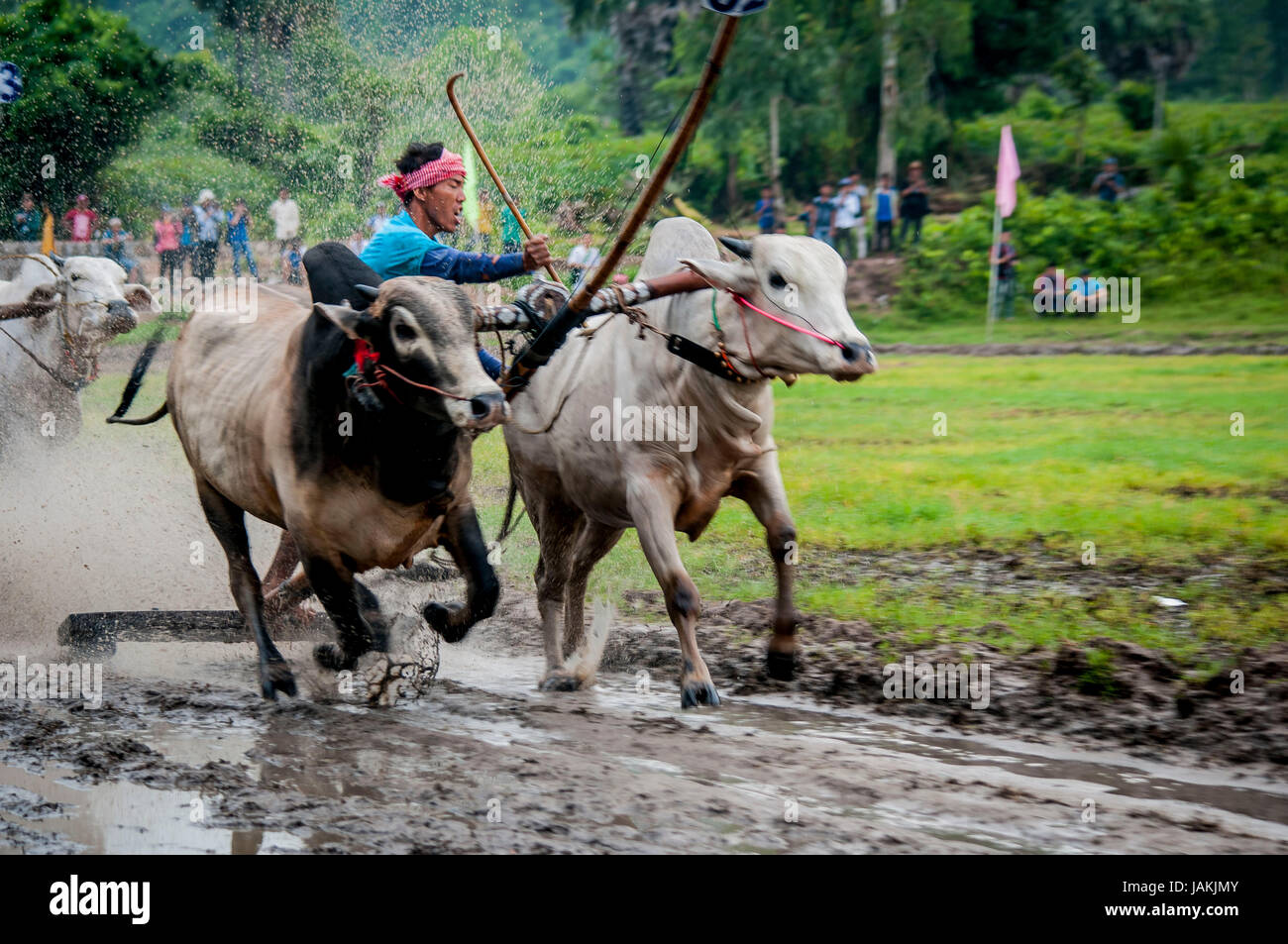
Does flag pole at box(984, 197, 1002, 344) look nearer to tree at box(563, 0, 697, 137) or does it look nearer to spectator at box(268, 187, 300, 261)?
spectator at box(268, 187, 300, 261)

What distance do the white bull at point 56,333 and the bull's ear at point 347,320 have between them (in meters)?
5.19

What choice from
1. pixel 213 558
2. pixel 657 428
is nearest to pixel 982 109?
pixel 213 558

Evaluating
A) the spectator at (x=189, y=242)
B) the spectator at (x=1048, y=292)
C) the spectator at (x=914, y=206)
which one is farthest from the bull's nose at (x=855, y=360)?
the spectator at (x=189, y=242)

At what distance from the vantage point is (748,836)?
4742 mm

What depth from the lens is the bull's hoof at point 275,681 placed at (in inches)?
270

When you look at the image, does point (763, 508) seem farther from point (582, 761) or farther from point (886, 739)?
point (582, 761)

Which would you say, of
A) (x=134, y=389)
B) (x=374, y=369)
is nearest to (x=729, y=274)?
(x=374, y=369)

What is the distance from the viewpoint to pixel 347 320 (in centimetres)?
571

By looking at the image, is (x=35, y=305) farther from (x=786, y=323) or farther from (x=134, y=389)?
(x=786, y=323)

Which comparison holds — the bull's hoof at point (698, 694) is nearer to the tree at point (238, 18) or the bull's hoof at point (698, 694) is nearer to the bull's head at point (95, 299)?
the bull's head at point (95, 299)

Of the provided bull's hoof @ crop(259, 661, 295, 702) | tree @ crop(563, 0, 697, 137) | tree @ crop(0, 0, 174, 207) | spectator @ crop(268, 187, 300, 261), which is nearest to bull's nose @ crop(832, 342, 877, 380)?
bull's hoof @ crop(259, 661, 295, 702)

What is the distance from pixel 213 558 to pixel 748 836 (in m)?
5.90

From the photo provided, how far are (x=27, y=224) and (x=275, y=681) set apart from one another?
16.1m

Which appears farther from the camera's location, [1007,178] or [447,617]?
[1007,178]
